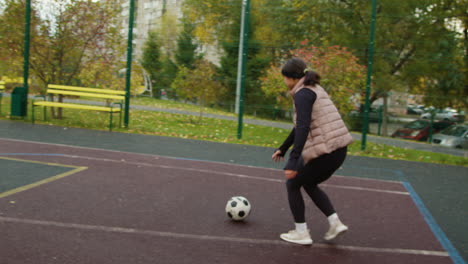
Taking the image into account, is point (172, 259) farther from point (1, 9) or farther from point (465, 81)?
point (1, 9)

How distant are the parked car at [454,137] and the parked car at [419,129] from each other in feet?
1.10

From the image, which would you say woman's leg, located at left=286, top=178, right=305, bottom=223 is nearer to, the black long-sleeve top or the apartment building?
the black long-sleeve top

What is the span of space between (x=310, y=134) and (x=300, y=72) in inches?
22.6

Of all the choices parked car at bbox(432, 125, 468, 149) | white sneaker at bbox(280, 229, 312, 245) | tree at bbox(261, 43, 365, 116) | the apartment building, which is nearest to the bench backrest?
the apartment building

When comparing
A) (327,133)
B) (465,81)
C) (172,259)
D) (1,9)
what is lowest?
(172,259)

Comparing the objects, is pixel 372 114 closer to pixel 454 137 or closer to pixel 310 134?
pixel 454 137

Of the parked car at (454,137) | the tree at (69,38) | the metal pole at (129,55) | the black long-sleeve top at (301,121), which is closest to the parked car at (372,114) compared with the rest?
the parked car at (454,137)

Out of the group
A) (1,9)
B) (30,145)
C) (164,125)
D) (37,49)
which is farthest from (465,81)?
(1,9)

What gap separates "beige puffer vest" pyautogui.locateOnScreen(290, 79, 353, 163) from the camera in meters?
4.23

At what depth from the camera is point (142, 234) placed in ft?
14.9

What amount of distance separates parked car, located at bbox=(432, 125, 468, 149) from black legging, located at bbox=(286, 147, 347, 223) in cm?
1044

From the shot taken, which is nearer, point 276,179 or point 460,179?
point 276,179

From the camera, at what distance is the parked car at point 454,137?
45.0ft

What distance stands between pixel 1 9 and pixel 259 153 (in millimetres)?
8551
